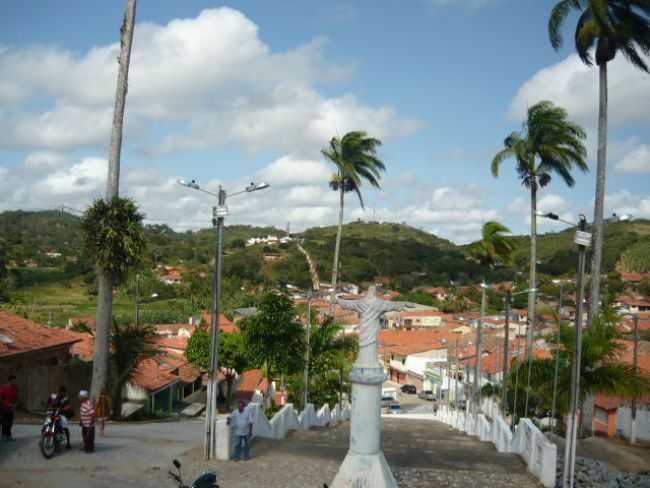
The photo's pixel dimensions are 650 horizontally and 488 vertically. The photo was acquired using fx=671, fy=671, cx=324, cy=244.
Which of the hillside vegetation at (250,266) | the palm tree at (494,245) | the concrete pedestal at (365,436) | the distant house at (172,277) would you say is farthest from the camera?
the distant house at (172,277)

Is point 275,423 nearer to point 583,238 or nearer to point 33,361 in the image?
point 33,361

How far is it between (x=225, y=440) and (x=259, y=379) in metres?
38.7

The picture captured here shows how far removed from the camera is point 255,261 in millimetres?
128250

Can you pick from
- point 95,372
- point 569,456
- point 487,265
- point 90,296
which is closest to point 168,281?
point 90,296

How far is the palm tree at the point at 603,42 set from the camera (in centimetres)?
2111

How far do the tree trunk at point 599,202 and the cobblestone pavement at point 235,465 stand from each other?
7781mm

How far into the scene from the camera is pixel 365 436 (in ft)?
32.4

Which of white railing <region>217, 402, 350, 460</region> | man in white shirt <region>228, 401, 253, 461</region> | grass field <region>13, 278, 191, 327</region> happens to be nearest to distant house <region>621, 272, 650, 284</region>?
grass field <region>13, 278, 191, 327</region>

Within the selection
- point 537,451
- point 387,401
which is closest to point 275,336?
point 537,451

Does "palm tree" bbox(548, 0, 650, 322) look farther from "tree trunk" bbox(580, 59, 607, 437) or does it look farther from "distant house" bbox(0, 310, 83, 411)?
"distant house" bbox(0, 310, 83, 411)

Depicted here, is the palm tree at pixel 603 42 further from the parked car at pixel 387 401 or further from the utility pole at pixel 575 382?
the parked car at pixel 387 401

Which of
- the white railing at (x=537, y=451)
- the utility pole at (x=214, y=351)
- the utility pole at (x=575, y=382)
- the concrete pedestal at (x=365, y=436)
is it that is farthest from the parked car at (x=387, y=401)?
the concrete pedestal at (x=365, y=436)

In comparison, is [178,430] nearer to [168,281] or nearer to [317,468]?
[317,468]

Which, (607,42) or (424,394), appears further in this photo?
(424,394)
